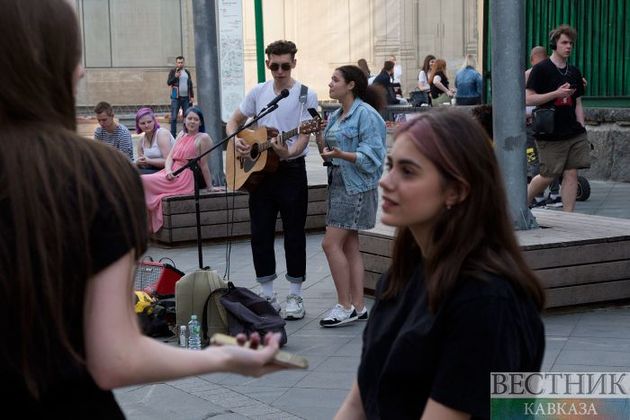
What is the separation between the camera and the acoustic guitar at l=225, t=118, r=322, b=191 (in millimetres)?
7426

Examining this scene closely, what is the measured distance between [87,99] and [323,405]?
90.9 ft

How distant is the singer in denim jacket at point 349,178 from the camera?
7.18 meters

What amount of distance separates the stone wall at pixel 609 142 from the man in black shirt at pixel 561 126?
3668mm

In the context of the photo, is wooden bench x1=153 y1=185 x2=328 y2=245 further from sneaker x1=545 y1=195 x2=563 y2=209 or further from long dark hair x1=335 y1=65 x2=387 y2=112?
long dark hair x1=335 y1=65 x2=387 y2=112

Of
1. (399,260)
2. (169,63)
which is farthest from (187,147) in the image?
(169,63)

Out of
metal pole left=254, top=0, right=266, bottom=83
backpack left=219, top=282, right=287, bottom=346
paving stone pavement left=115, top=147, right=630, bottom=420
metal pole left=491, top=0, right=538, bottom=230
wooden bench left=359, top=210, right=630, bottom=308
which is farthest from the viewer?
metal pole left=254, top=0, right=266, bottom=83

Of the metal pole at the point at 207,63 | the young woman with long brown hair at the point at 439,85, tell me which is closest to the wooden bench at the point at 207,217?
the metal pole at the point at 207,63

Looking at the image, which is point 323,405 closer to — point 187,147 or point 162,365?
point 162,365

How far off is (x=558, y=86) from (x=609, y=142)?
4.27 m

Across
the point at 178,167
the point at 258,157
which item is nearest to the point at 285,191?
the point at 258,157

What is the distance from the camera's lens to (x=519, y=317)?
88.1 inches

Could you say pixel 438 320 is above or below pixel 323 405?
above

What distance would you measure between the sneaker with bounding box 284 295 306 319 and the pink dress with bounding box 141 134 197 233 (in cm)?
354

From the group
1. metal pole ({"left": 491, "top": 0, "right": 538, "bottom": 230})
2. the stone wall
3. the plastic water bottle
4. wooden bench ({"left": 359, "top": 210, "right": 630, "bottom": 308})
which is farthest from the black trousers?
the stone wall
